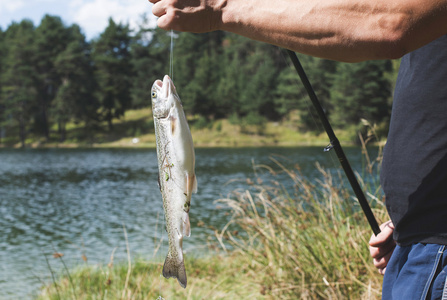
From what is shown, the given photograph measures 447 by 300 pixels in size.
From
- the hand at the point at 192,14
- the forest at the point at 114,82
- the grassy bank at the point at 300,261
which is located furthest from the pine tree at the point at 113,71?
the hand at the point at 192,14

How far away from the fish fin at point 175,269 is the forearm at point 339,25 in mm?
646

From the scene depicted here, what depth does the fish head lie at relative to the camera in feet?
3.98

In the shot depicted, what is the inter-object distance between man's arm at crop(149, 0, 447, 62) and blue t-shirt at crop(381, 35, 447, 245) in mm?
334

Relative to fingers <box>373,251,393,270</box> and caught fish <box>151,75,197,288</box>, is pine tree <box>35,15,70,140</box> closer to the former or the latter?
fingers <box>373,251,393,270</box>

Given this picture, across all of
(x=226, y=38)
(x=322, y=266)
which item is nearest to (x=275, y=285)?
(x=322, y=266)

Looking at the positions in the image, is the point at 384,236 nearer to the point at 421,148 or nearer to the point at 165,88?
the point at 421,148

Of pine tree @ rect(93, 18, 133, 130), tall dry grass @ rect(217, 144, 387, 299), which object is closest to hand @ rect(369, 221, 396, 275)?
tall dry grass @ rect(217, 144, 387, 299)

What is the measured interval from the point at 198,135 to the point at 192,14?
42.6 m

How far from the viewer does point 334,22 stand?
0.95 meters

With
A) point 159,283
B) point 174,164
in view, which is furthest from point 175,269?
point 159,283

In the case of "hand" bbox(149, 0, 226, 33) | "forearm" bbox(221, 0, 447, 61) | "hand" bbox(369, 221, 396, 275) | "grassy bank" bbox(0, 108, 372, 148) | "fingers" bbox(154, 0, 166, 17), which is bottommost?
"grassy bank" bbox(0, 108, 372, 148)

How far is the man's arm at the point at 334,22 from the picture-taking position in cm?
90

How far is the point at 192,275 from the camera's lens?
5777 mm

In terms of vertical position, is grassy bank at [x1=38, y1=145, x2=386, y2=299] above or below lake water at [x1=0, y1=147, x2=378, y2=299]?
above
